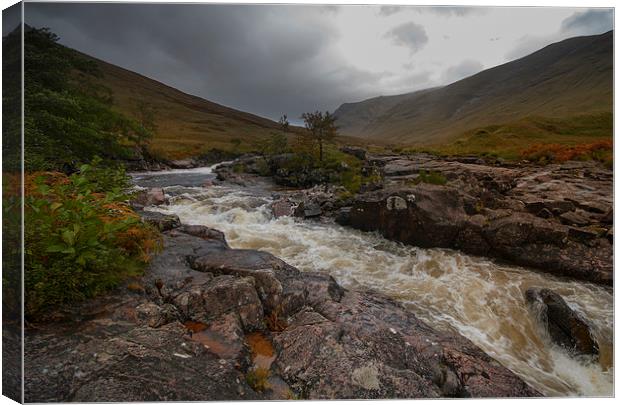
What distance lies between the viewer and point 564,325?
15.5 feet

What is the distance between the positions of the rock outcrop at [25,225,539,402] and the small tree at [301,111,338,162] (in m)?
25.1

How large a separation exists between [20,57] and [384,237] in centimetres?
900

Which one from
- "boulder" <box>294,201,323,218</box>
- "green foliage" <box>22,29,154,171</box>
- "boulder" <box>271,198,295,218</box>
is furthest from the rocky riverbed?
"boulder" <box>271,198,295,218</box>

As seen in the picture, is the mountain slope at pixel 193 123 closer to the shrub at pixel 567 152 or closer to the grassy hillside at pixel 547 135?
the grassy hillside at pixel 547 135

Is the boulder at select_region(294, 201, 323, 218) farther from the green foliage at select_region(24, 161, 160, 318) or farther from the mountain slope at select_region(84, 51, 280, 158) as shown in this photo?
the mountain slope at select_region(84, 51, 280, 158)

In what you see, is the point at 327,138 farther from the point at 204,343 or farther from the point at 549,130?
the point at 204,343

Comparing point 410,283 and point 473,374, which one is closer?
point 473,374

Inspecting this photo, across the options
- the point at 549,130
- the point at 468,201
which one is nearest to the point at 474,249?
the point at 468,201

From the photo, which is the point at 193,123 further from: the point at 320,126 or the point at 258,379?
the point at 258,379

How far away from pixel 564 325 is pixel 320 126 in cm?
2677

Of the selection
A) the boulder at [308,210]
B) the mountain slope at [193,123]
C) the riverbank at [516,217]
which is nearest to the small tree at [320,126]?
the boulder at [308,210]

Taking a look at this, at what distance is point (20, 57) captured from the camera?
3.34m

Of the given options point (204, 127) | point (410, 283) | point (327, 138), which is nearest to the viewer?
point (410, 283)

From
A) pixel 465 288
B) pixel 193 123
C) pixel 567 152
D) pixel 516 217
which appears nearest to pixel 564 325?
pixel 465 288
